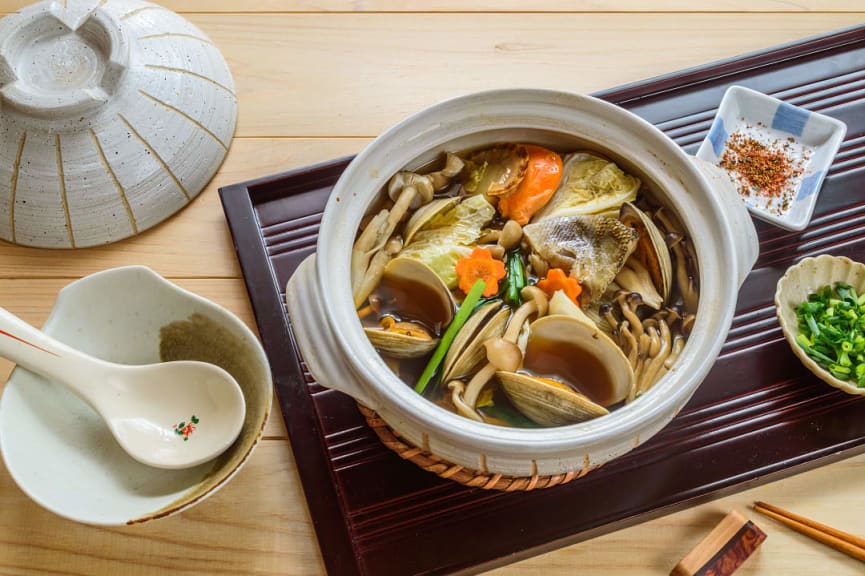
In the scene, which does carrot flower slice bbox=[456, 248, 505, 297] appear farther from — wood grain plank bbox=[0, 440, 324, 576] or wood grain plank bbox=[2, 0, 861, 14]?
wood grain plank bbox=[2, 0, 861, 14]

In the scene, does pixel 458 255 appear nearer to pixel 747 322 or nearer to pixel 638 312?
pixel 638 312

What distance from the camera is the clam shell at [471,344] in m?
1.09

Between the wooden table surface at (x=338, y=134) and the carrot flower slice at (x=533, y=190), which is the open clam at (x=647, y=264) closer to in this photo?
the carrot flower slice at (x=533, y=190)

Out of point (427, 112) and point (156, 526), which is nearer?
point (427, 112)

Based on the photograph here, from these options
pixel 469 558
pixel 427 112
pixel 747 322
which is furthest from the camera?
pixel 747 322

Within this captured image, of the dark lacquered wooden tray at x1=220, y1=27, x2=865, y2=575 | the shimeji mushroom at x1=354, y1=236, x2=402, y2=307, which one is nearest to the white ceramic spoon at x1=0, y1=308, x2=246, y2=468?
the dark lacquered wooden tray at x1=220, y1=27, x2=865, y2=575

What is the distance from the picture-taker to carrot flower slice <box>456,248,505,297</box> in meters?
1.13

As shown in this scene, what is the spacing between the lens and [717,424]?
4.21ft

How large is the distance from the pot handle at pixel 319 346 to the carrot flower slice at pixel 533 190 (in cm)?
31

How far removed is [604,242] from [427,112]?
0.31 m

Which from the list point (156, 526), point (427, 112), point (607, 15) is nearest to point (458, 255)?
point (427, 112)

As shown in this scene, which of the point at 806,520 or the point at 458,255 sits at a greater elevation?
the point at 458,255

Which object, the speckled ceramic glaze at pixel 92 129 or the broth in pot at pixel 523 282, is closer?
→ the broth in pot at pixel 523 282

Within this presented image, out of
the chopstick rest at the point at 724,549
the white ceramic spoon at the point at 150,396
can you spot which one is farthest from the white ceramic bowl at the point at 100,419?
the chopstick rest at the point at 724,549
